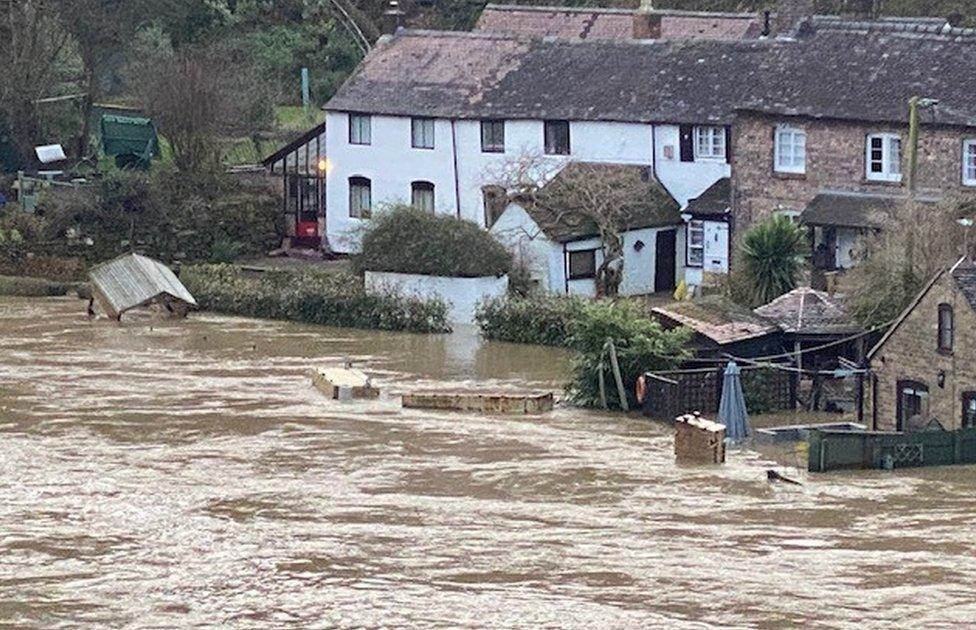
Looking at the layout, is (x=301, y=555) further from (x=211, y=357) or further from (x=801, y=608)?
(x=211, y=357)

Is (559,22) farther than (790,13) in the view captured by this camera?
Yes

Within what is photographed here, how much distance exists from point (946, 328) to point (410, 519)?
13.1 m

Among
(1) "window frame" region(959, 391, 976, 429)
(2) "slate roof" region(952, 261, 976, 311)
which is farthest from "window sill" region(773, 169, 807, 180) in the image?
(1) "window frame" region(959, 391, 976, 429)

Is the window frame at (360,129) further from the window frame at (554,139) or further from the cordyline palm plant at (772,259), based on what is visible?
the cordyline palm plant at (772,259)

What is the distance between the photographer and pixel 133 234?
8138cm

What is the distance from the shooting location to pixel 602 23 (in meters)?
88.4

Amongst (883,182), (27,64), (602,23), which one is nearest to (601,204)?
(883,182)

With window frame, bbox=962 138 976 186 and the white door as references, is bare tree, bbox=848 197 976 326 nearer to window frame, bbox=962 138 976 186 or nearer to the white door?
window frame, bbox=962 138 976 186

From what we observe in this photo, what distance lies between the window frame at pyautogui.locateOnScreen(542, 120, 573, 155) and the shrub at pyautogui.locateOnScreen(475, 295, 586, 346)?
27.8ft

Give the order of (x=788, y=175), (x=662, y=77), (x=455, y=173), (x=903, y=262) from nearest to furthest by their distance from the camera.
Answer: (x=903, y=262) < (x=788, y=175) < (x=662, y=77) < (x=455, y=173)

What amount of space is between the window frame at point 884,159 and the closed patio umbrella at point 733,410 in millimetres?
15325

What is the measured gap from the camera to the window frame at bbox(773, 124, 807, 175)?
2852 inches

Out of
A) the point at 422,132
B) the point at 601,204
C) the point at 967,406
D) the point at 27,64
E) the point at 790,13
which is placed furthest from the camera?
the point at 27,64

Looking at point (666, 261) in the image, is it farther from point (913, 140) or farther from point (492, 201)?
point (913, 140)
